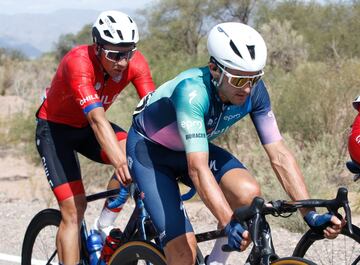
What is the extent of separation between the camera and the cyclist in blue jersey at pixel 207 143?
3609 mm

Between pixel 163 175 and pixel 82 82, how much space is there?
104cm

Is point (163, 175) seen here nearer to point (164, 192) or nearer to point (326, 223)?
point (164, 192)

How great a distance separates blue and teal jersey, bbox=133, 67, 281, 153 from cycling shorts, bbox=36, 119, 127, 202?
999 mm

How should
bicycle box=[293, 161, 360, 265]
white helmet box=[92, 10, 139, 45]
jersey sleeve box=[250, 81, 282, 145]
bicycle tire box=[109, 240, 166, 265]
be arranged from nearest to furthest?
1. jersey sleeve box=[250, 81, 282, 145]
2. bicycle tire box=[109, 240, 166, 265]
3. bicycle box=[293, 161, 360, 265]
4. white helmet box=[92, 10, 139, 45]

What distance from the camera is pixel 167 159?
13.9 ft

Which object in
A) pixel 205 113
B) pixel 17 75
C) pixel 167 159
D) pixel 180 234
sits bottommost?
pixel 17 75

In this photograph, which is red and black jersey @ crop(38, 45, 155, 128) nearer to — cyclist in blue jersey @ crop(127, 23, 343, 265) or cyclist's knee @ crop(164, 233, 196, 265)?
cyclist in blue jersey @ crop(127, 23, 343, 265)

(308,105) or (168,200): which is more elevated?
A: (168,200)

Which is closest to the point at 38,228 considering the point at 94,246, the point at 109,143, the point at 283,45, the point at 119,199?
the point at 94,246

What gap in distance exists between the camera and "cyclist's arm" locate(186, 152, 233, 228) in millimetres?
3502

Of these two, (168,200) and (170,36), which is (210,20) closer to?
(170,36)

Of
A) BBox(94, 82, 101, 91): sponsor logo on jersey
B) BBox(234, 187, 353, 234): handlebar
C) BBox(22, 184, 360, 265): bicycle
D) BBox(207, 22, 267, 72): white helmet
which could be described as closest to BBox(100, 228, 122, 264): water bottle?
BBox(22, 184, 360, 265): bicycle

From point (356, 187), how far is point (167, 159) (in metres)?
6.40

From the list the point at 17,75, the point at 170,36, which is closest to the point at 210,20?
the point at 170,36
